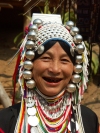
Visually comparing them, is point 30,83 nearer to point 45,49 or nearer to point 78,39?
point 45,49

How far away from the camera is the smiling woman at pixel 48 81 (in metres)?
2.03

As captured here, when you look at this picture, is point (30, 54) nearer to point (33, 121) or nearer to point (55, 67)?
point (55, 67)

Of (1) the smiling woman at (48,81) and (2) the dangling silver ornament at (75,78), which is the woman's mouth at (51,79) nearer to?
(1) the smiling woman at (48,81)

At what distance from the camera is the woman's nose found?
1.99 meters

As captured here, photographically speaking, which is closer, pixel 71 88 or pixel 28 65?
pixel 28 65

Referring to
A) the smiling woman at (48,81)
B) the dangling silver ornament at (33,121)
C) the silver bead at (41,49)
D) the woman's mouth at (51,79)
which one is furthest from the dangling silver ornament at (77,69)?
the dangling silver ornament at (33,121)

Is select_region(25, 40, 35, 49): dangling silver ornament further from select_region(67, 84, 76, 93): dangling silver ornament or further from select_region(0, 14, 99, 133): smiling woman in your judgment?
select_region(67, 84, 76, 93): dangling silver ornament

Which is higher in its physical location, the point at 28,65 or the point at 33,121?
the point at 28,65

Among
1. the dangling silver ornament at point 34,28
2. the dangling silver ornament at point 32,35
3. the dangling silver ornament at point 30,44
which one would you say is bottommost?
the dangling silver ornament at point 30,44

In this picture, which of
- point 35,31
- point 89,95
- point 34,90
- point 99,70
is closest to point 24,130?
point 34,90

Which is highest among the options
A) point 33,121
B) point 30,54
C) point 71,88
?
point 30,54

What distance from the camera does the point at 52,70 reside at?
1.99 metres

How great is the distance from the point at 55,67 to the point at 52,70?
0.03m

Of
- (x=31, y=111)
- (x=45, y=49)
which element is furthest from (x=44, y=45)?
(x=31, y=111)
